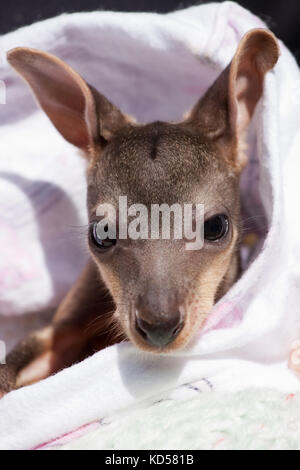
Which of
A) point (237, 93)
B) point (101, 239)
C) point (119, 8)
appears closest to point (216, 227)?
point (101, 239)

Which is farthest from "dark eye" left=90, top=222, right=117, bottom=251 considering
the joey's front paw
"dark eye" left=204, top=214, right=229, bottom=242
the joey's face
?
the joey's front paw

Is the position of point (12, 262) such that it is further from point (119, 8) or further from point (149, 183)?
point (119, 8)

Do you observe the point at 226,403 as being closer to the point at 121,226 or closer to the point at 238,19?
the point at 121,226

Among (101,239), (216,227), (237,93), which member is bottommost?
(101,239)

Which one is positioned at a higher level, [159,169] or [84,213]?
[159,169]

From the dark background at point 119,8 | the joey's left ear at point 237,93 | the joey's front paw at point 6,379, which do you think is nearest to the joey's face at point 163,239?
the joey's left ear at point 237,93
